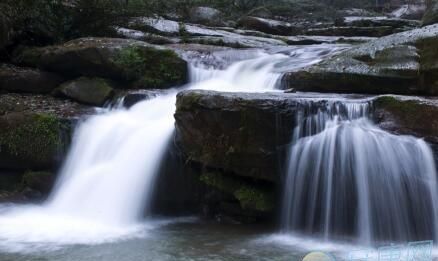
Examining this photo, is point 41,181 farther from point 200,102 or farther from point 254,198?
point 254,198

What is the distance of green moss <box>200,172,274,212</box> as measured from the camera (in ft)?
20.3

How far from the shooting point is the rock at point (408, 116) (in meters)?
5.54

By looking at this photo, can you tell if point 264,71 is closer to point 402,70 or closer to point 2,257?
point 402,70

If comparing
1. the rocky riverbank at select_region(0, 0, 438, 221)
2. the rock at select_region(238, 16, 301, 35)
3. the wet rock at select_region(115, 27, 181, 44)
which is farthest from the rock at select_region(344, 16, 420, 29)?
the wet rock at select_region(115, 27, 181, 44)

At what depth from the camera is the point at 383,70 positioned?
23.8 ft

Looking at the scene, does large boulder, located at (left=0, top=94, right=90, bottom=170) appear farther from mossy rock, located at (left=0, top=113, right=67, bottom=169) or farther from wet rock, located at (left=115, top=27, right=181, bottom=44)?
wet rock, located at (left=115, top=27, right=181, bottom=44)

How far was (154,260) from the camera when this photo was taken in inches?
187

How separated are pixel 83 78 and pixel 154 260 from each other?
5763 millimetres

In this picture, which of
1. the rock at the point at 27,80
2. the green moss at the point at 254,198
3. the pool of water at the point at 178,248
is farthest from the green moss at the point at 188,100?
the rock at the point at 27,80

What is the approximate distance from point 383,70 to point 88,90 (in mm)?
5435

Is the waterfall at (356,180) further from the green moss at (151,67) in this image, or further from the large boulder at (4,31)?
the large boulder at (4,31)

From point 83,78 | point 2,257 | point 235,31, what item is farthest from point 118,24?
point 2,257

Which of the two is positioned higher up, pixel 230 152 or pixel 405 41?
pixel 405 41

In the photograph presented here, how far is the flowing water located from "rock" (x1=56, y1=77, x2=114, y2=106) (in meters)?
1.80
